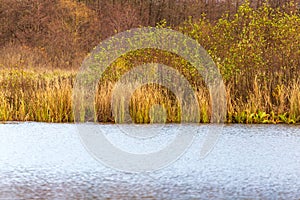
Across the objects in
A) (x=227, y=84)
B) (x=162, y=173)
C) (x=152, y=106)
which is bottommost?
(x=162, y=173)

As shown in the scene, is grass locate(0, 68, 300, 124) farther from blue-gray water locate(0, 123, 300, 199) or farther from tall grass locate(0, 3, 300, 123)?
blue-gray water locate(0, 123, 300, 199)

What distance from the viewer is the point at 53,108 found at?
10.1 m

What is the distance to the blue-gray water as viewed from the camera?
4.95 meters

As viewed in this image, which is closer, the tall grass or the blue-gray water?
the blue-gray water

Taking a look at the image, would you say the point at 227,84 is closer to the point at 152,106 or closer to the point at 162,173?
the point at 152,106

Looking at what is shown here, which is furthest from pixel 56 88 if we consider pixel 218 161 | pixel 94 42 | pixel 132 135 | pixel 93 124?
pixel 94 42

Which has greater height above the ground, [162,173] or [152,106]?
[152,106]

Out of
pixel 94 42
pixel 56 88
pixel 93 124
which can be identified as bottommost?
pixel 93 124

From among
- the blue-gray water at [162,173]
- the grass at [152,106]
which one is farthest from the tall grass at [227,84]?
the blue-gray water at [162,173]

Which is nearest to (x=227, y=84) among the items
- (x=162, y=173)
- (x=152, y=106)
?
(x=152, y=106)

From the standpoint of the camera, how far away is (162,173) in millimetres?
5797

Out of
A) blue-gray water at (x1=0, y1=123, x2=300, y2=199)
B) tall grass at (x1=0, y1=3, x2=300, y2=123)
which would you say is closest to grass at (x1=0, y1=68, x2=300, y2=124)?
tall grass at (x1=0, y1=3, x2=300, y2=123)

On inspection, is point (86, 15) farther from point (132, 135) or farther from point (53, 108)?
point (132, 135)

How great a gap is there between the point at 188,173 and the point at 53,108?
15.8 feet
